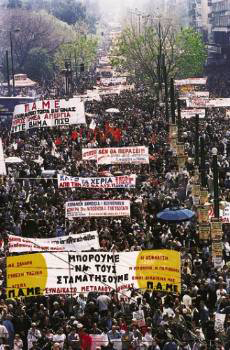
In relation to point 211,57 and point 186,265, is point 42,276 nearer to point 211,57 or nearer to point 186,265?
point 186,265

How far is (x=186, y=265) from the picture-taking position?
24.2m

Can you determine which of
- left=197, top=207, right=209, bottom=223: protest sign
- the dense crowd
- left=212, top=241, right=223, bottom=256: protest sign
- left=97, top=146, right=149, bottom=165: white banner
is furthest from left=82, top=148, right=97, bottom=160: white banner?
left=212, top=241, right=223, bottom=256: protest sign

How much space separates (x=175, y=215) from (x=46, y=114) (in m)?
11.7

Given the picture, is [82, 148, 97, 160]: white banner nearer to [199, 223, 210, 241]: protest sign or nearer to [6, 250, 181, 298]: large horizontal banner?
[199, 223, 210, 241]: protest sign

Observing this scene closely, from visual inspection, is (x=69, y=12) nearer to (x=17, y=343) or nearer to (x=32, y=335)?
(x=32, y=335)

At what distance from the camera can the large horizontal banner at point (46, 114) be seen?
38938 millimetres

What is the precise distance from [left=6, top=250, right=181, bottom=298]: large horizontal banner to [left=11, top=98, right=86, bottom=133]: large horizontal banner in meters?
19.0

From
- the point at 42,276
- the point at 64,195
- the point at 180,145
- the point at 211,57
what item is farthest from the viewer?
the point at 211,57

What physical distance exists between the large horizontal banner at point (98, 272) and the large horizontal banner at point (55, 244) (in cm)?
330

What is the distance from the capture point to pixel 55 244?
77.8ft

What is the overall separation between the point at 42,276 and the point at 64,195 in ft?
44.2

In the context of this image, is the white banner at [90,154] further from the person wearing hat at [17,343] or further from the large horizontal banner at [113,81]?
the large horizontal banner at [113,81]

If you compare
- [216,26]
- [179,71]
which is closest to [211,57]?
[216,26]

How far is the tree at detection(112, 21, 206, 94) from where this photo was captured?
82656 mm
